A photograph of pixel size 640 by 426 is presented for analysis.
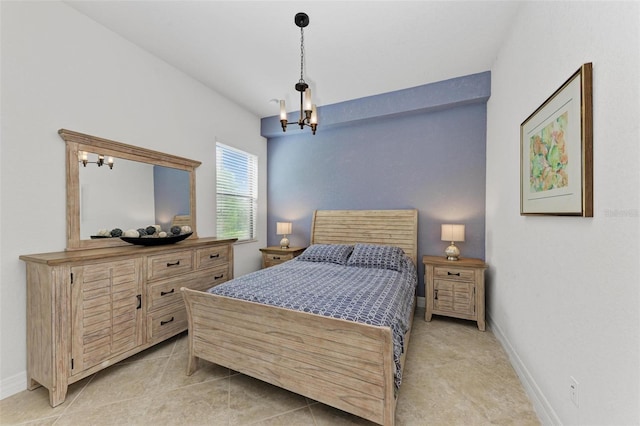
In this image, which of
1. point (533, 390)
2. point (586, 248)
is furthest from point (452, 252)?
point (586, 248)

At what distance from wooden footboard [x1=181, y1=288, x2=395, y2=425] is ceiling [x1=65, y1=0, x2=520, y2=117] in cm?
229

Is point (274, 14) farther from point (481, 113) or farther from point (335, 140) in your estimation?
point (481, 113)

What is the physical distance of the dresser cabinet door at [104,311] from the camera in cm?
180

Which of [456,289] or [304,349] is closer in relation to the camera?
[304,349]

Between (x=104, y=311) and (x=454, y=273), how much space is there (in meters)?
3.28

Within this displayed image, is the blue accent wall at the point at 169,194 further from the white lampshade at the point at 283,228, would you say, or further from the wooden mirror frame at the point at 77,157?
the white lampshade at the point at 283,228

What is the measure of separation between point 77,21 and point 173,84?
2.87 feet

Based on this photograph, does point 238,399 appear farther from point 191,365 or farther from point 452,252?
point 452,252

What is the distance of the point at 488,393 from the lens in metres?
1.82

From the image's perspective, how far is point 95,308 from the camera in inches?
74.7

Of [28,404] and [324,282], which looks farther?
[324,282]

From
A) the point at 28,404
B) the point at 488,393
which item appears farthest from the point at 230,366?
the point at 488,393

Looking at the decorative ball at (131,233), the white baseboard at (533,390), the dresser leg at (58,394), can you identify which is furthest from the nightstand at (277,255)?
the white baseboard at (533,390)

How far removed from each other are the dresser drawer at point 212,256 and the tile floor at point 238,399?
0.87 metres
